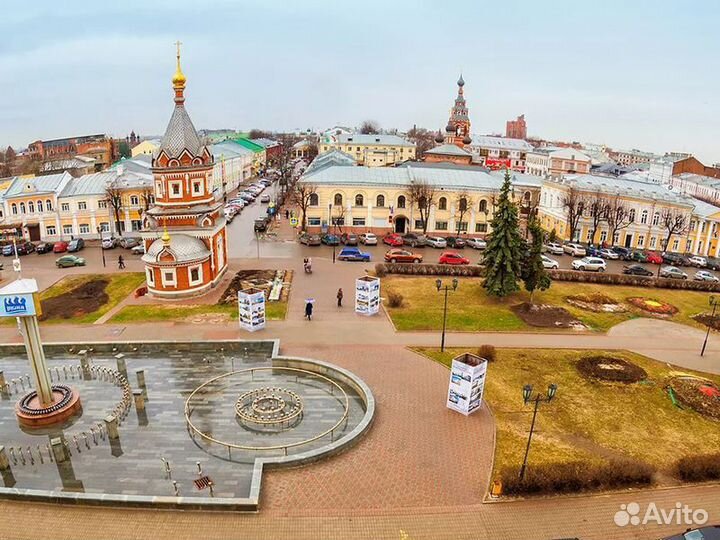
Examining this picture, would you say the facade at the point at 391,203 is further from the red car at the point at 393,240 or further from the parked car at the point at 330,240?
the parked car at the point at 330,240

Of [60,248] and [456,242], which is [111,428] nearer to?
[60,248]

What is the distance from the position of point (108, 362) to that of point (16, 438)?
5.49 meters

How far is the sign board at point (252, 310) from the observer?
82.5ft

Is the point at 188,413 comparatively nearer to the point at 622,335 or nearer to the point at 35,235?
the point at 622,335

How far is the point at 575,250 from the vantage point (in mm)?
44594

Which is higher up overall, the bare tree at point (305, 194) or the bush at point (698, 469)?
the bare tree at point (305, 194)

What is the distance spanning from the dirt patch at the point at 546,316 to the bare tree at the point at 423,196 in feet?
64.0

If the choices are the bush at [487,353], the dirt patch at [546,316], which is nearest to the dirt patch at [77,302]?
the bush at [487,353]

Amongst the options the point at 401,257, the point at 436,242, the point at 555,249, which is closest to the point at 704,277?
the point at 555,249

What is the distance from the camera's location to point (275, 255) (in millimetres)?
41281

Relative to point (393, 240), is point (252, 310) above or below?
above

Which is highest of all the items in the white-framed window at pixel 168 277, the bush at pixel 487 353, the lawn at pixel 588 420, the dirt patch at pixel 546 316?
the white-framed window at pixel 168 277

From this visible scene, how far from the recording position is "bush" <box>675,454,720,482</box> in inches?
596

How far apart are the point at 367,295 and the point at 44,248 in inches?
1204
